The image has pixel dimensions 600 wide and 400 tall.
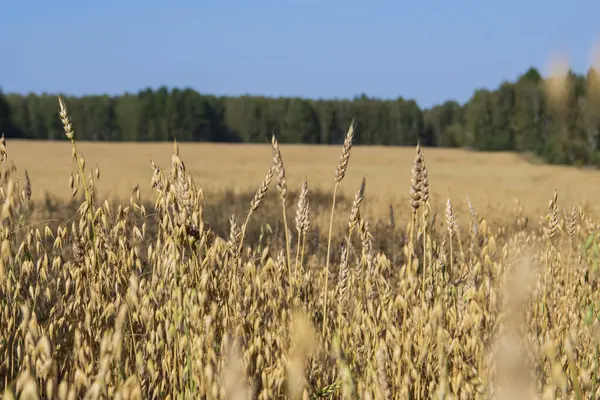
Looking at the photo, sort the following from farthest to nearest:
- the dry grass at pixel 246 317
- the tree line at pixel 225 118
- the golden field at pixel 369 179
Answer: the tree line at pixel 225 118
the golden field at pixel 369 179
the dry grass at pixel 246 317

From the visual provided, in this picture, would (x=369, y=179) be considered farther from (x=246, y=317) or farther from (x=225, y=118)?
(x=225, y=118)

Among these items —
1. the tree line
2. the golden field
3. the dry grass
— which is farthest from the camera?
the tree line

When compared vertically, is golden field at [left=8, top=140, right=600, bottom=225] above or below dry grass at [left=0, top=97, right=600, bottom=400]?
below

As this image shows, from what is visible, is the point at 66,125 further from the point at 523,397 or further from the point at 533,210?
the point at 533,210

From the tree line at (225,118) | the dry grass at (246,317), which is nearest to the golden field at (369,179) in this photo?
the dry grass at (246,317)

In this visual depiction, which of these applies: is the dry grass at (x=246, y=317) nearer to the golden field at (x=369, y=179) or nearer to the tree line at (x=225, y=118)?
the golden field at (x=369, y=179)

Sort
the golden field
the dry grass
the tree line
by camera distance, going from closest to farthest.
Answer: the dry grass → the golden field → the tree line

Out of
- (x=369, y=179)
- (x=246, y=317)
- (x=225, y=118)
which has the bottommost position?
(x=369, y=179)

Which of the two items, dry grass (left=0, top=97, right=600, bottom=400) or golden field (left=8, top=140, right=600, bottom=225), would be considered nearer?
dry grass (left=0, top=97, right=600, bottom=400)

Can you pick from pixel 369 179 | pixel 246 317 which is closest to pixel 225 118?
pixel 369 179

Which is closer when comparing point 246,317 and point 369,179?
point 246,317

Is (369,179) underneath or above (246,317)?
underneath

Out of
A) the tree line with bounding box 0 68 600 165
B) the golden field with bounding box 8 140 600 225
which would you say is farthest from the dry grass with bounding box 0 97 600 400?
the tree line with bounding box 0 68 600 165

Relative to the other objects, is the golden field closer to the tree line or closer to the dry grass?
the dry grass
